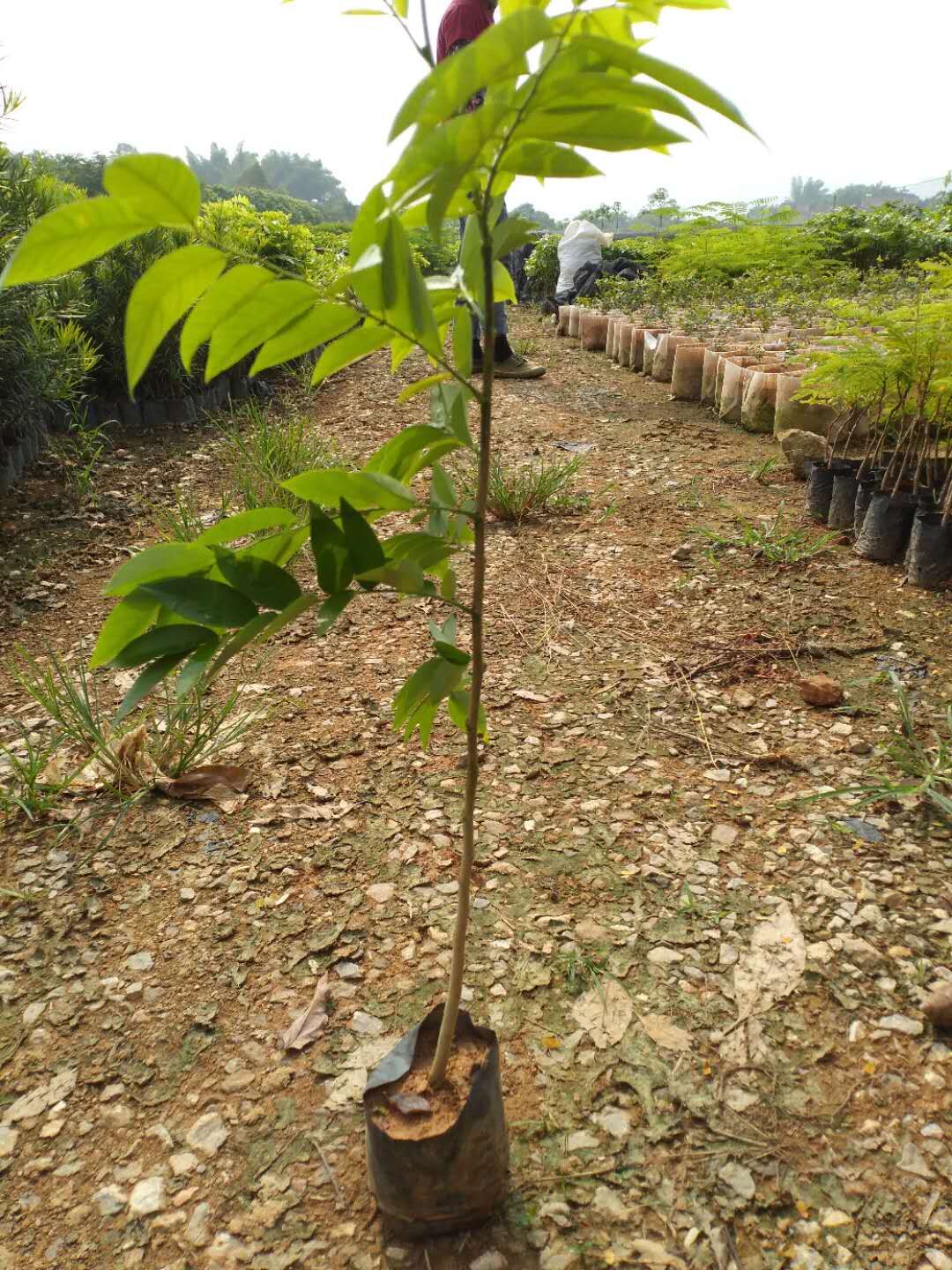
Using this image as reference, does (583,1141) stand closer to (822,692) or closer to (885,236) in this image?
(822,692)

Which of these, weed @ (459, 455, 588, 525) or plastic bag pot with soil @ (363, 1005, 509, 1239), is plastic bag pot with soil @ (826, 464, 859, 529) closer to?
weed @ (459, 455, 588, 525)

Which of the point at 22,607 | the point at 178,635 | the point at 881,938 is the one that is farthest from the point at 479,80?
the point at 22,607

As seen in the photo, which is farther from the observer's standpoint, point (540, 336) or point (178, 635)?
point (540, 336)

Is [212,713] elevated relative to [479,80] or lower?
lower

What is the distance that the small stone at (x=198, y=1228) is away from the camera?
1.09 meters

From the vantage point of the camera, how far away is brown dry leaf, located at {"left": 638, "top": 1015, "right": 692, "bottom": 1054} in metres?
1.34

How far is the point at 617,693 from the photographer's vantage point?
233 cm

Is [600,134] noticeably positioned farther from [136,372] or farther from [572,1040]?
[572,1040]

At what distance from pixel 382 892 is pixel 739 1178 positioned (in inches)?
32.0

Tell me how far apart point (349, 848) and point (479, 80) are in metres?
1.58

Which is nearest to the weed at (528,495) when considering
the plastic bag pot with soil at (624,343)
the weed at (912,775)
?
the weed at (912,775)

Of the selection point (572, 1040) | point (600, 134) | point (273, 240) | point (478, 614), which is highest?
point (273, 240)

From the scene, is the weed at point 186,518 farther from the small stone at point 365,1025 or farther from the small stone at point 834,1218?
the small stone at point 834,1218

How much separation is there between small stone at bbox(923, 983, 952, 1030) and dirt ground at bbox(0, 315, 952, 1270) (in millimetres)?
25
